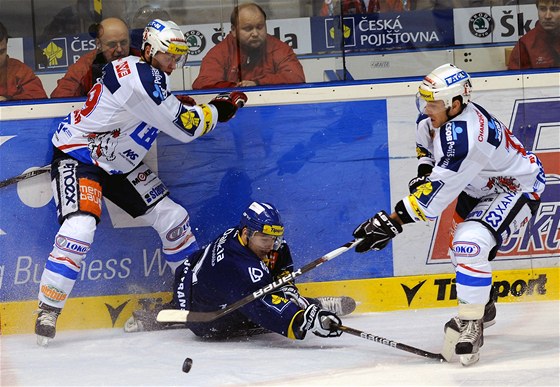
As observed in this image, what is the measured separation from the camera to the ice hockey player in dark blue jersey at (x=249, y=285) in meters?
4.53

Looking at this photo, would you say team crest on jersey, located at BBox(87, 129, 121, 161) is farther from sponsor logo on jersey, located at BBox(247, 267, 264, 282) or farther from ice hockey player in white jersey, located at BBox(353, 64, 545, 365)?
ice hockey player in white jersey, located at BBox(353, 64, 545, 365)

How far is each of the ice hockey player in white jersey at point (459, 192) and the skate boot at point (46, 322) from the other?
1.45 m

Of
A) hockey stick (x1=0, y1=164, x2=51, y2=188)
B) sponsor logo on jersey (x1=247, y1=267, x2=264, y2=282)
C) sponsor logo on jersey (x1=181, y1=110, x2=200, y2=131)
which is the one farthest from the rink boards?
sponsor logo on jersey (x1=247, y1=267, x2=264, y2=282)

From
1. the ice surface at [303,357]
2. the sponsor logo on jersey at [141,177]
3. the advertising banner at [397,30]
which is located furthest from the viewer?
the advertising banner at [397,30]

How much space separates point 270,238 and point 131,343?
2.70 ft

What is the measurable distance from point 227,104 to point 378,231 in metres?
1.16

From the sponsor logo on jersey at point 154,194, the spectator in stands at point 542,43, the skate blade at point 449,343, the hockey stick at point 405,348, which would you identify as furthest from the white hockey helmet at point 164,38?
the skate blade at point 449,343

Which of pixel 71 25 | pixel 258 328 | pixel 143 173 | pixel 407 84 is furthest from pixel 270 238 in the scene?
pixel 71 25

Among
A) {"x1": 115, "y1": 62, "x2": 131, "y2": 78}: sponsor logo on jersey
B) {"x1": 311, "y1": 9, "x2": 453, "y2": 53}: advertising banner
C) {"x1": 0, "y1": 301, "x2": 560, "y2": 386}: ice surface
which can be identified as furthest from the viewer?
{"x1": 311, "y1": 9, "x2": 453, "y2": 53}: advertising banner

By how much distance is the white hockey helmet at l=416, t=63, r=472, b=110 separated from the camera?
428 centimetres

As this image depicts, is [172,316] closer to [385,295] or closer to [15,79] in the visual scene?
[385,295]

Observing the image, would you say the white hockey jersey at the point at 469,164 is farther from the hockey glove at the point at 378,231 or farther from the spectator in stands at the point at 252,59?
the spectator in stands at the point at 252,59

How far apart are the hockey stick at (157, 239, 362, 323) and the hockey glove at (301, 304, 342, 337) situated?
16 cm

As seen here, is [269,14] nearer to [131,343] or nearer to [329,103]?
[329,103]
